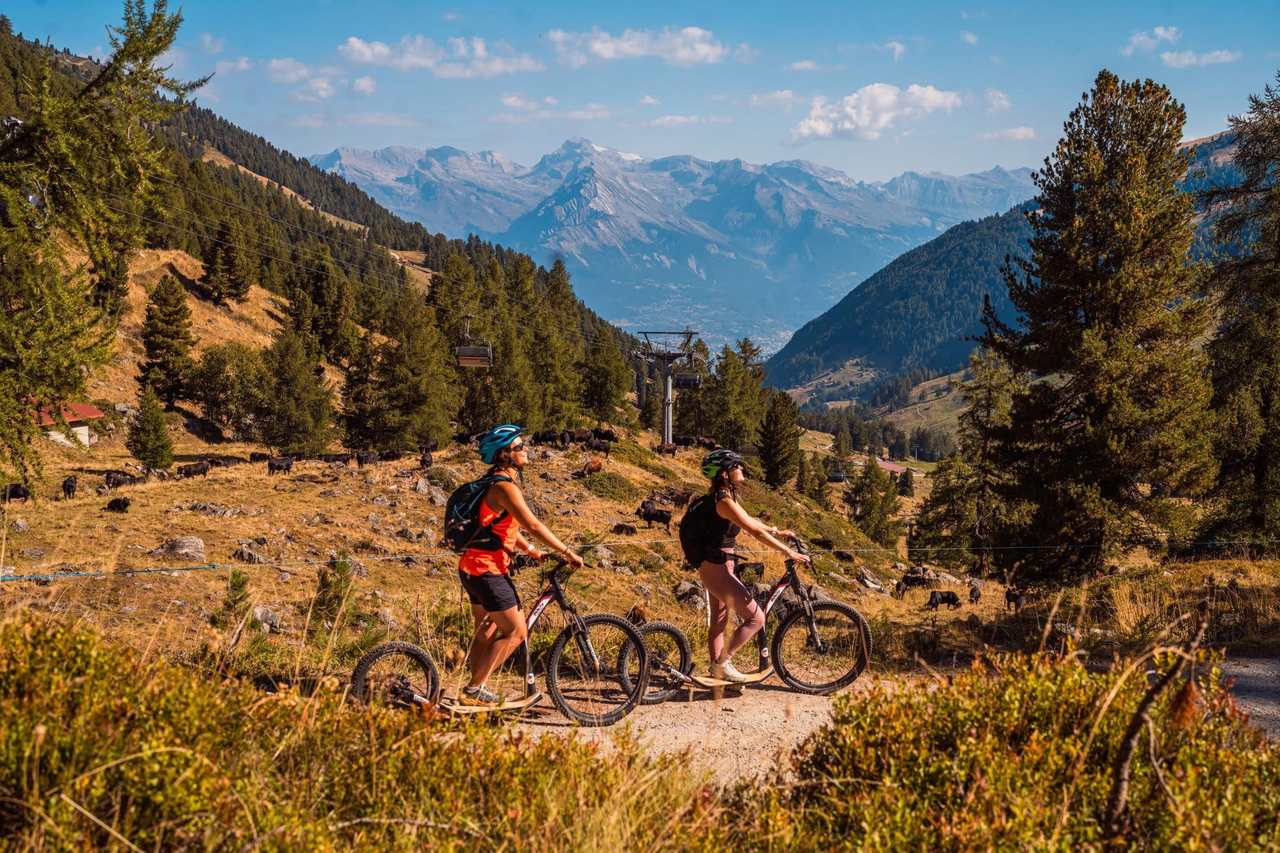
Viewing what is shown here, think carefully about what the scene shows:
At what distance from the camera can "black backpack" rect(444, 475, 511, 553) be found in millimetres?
5672

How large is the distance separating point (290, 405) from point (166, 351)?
20.3 m

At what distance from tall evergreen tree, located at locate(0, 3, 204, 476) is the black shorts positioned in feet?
27.8

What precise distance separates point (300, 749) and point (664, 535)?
2509 cm

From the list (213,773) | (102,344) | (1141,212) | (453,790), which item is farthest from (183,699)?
(1141,212)

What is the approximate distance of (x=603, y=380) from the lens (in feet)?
262

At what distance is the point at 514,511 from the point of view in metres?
5.60

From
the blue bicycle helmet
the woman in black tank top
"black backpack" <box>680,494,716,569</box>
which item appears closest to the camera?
the blue bicycle helmet

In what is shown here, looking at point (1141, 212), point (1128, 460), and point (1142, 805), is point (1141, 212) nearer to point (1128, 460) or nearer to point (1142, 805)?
point (1128, 460)

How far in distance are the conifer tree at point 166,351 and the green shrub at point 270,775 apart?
70783 millimetres

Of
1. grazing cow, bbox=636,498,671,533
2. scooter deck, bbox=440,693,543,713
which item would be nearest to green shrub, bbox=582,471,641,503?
grazing cow, bbox=636,498,671,533

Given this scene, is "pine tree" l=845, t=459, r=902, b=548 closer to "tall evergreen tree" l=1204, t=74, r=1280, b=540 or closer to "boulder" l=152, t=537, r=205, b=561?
"tall evergreen tree" l=1204, t=74, r=1280, b=540

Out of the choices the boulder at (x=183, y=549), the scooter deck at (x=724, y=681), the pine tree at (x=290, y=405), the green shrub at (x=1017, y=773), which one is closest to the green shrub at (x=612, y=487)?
the boulder at (x=183, y=549)

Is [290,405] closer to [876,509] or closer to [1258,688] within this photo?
[1258,688]

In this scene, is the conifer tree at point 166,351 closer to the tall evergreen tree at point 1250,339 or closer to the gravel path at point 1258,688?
the tall evergreen tree at point 1250,339
